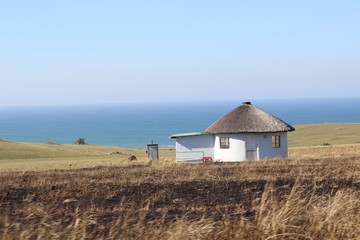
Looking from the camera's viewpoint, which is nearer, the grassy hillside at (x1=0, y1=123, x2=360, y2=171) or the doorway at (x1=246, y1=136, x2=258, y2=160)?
the doorway at (x1=246, y1=136, x2=258, y2=160)

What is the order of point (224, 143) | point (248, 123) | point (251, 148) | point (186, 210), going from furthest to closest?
point (224, 143)
point (248, 123)
point (251, 148)
point (186, 210)

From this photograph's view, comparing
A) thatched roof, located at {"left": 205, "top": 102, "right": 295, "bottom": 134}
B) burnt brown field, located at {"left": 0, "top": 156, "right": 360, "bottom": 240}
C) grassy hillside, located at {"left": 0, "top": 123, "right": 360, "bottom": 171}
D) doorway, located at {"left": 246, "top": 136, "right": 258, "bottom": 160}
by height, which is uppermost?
thatched roof, located at {"left": 205, "top": 102, "right": 295, "bottom": 134}

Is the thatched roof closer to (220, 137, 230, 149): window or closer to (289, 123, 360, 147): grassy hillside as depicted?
(220, 137, 230, 149): window

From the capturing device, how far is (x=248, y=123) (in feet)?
131

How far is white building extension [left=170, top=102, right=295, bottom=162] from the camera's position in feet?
128

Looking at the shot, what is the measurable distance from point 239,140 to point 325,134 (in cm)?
5089

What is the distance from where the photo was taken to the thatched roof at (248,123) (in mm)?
39188

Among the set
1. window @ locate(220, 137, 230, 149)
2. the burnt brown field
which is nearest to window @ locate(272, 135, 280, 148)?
window @ locate(220, 137, 230, 149)

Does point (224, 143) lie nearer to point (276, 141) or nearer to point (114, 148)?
point (276, 141)

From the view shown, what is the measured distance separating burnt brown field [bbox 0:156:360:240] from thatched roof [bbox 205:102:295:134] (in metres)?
20.1

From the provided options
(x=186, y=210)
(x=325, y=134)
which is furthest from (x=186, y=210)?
(x=325, y=134)

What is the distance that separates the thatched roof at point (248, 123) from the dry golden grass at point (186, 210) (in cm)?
1961

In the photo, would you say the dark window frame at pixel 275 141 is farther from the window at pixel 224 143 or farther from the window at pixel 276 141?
the window at pixel 224 143

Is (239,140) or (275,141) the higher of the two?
(239,140)
